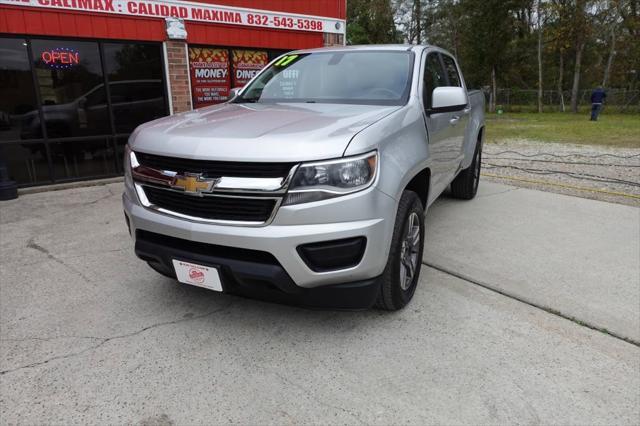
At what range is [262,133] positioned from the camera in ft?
8.00

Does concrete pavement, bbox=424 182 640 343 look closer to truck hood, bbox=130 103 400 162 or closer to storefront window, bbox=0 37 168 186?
truck hood, bbox=130 103 400 162

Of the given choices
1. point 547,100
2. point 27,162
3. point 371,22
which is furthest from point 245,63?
point 547,100

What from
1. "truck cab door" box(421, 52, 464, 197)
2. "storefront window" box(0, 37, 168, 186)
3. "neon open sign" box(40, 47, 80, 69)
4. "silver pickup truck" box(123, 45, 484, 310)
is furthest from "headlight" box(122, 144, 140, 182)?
"neon open sign" box(40, 47, 80, 69)

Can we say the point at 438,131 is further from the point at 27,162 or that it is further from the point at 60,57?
the point at 27,162

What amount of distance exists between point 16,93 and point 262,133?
20.8 feet

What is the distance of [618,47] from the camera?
32438mm

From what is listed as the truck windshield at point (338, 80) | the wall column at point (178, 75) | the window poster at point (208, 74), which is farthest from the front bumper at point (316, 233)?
the window poster at point (208, 74)

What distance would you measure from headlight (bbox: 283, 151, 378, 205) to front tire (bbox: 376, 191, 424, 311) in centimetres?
50

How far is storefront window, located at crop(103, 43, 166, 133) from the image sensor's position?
759cm

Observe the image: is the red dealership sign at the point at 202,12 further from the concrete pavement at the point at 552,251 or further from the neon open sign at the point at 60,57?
the concrete pavement at the point at 552,251

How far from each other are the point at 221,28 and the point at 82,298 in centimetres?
664

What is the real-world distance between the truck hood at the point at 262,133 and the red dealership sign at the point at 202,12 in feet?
17.4

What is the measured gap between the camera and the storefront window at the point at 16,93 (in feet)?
21.9

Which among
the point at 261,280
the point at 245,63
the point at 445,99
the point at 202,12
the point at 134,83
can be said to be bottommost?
Answer: the point at 261,280
